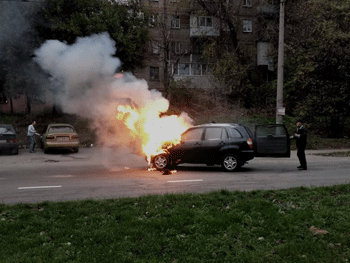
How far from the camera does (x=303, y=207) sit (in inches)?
268

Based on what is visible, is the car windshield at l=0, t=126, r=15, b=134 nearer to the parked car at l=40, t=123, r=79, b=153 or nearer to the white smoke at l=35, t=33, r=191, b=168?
the parked car at l=40, t=123, r=79, b=153

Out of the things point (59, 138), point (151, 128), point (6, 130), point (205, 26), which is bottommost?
point (59, 138)

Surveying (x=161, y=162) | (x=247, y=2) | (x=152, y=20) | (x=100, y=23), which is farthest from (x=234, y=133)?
(x=247, y=2)

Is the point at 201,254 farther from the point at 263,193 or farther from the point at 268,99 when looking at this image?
the point at 268,99

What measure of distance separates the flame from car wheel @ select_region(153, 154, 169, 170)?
220mm

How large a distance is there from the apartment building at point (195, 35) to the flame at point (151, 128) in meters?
19.4

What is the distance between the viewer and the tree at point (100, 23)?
2327 centimetres

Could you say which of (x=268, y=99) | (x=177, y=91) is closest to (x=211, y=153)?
(x=177, y=91)

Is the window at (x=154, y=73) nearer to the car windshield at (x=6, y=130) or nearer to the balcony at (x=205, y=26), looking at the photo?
the balcony at (x=205, y=26)

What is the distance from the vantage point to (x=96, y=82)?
1409 centimetres

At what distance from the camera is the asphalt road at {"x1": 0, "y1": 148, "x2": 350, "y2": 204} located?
9.05 meters

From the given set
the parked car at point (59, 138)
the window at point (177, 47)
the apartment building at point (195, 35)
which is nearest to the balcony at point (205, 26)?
the apartment building at point (195, 35)

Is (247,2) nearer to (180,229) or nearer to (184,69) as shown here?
(184,69)

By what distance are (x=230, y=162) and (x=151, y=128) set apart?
9.78ft
